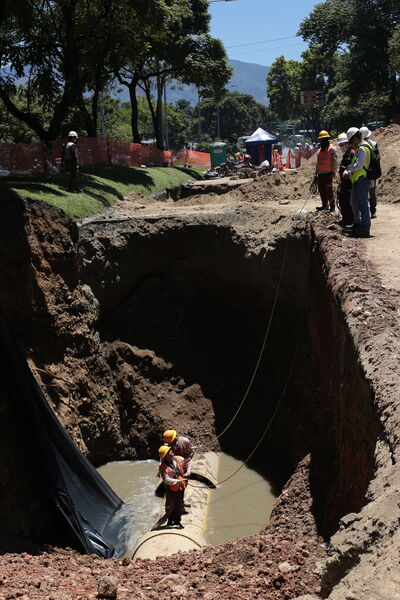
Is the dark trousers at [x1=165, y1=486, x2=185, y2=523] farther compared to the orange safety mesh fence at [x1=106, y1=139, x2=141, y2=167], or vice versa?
the orange safety mesh fence at [x1=106, y1=139, x2=141, y2=167]

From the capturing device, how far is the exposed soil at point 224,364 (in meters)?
6.50

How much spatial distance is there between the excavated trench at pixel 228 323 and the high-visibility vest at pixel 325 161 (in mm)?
→ 1297

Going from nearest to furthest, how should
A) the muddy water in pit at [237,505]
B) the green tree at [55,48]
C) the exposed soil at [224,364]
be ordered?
the exposed soil at [224,364]
the muddy water in pit at [237,505]
the green tree at [55,48]

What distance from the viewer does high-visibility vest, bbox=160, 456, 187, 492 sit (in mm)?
10414

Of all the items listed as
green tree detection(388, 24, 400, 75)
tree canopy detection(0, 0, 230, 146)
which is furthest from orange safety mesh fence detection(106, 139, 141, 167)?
green tree detection(388, 24, 400, 75)

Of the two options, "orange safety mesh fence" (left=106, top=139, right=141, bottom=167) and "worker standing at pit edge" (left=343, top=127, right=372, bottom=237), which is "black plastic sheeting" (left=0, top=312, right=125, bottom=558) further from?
"orange safety mesh fence" (left=106, top=139, right=141, bottom=167)

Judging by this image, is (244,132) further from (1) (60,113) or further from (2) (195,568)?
(2) (195,568)

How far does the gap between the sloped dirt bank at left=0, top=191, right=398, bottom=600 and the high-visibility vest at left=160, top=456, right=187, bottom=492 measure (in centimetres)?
151

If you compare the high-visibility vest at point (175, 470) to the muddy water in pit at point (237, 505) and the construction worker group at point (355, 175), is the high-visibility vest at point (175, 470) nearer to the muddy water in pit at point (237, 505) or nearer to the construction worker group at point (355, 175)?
the muddy water in pit at point (237, 505)

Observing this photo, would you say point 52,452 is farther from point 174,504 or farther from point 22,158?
point 22,158

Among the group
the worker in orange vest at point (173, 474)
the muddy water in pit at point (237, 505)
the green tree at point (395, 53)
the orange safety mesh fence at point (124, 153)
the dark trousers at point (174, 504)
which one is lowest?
the muddy water in pit at point (237, 505)

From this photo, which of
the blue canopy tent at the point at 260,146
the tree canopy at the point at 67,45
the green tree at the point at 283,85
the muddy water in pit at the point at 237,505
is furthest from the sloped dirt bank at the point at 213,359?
the green tree at the point at 283,85

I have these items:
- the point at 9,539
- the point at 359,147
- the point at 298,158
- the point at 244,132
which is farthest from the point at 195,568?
the point at 244,132

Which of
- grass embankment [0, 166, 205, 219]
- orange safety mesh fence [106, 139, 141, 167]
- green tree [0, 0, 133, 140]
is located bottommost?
grass embankment [0, 166, 205, 219]
